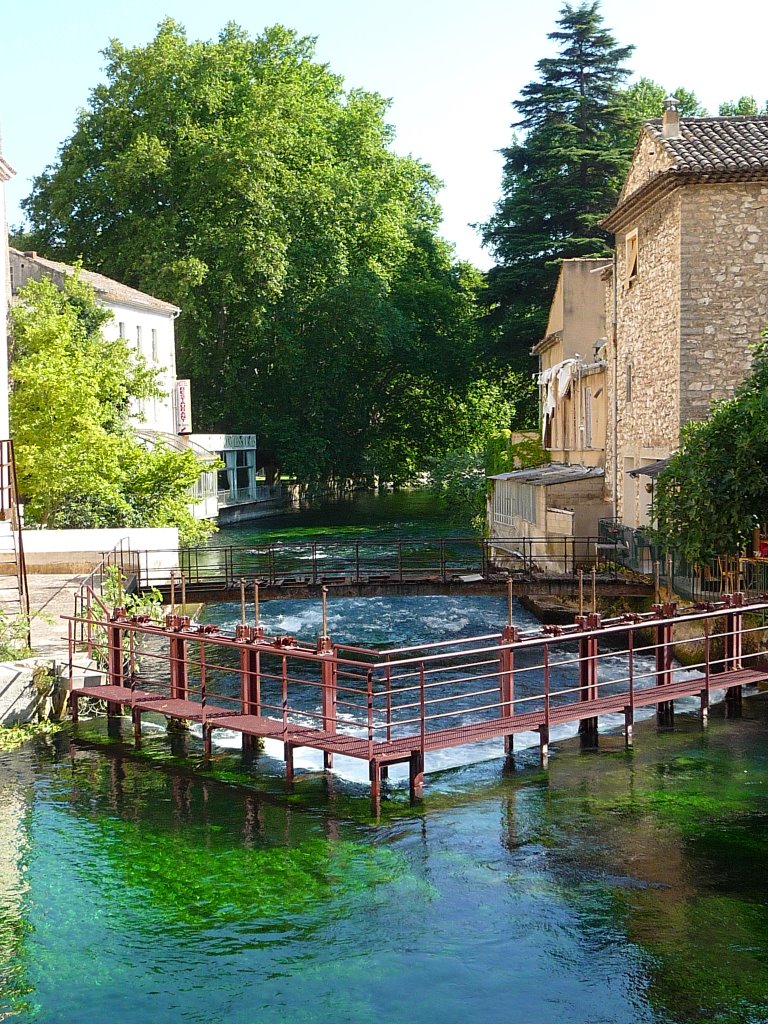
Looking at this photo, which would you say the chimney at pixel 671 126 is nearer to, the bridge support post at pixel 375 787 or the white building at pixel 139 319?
the bridge support post at pixel 375 787

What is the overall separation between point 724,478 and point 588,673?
6.15 m

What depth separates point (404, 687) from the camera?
1959 centimetres

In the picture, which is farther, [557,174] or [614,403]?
[557,174]

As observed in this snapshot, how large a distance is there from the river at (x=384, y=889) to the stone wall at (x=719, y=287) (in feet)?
39.1

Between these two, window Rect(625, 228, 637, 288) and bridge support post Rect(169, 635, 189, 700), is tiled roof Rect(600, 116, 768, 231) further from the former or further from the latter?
bridge support post Rect(169, 635, 189, 700)

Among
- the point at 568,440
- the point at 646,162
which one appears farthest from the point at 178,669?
the point at 568,440

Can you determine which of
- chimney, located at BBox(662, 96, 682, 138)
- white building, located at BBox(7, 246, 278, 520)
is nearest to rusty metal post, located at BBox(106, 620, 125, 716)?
chimney, located at BBox(662, 96, 682, 138)

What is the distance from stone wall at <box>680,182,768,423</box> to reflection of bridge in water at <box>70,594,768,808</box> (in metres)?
Result: 6.23

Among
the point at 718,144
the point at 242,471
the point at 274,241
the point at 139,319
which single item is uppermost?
the point at 274,241

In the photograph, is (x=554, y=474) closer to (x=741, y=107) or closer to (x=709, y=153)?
(x=709, y=153)

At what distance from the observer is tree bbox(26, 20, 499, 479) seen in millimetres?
57062

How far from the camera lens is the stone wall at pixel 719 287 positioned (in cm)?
2753

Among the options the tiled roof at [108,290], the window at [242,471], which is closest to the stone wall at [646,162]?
the tiled roof at [108,290]

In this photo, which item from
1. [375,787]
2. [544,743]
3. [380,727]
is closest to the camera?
[375,787]
